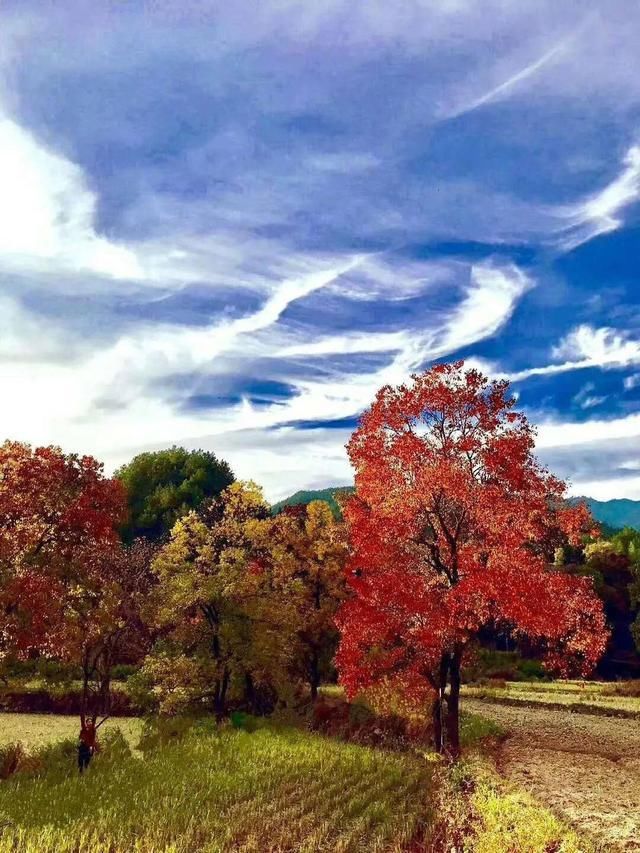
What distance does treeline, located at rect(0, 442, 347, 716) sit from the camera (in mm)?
23297

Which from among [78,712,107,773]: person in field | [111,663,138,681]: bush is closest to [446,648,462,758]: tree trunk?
[78,712,107,773]: person in field

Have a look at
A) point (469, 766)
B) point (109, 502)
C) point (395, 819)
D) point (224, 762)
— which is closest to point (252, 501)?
point (109, 502)

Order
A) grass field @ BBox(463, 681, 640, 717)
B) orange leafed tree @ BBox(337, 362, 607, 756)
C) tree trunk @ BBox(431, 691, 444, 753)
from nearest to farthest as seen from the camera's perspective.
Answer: orange leafed tree @ BBox(337, 362, 607, 756), tree trunk @ BBox(431, 691, 444, 753), grass field @ BBox(463, 681, 640, 717)

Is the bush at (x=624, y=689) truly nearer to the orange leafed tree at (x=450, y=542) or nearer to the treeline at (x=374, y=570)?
the treeline at (x=374, y=570)

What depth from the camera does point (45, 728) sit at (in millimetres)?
34156

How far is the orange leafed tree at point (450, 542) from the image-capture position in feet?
71.1

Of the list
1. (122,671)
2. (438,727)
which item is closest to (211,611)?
(438,727)

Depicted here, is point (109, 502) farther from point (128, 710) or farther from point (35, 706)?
point (35, 706)

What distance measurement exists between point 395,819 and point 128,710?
28141 millimetres

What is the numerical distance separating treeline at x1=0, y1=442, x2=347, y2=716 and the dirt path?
36.7ft

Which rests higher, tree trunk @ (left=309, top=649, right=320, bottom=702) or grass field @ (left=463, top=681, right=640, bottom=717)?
tree trunk @ (left=309, top=649, right=320, bottom=702)

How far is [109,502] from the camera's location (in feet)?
87.6

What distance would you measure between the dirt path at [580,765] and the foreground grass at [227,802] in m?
3.73

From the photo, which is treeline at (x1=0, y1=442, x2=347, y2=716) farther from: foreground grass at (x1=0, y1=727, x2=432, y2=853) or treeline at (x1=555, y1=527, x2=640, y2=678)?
treeline at (x1=555, y1=527, x2=640, y2=678)
